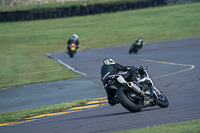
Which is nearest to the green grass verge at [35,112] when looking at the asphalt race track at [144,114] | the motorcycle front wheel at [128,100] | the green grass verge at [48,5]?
the asphalt race track at [144,114]

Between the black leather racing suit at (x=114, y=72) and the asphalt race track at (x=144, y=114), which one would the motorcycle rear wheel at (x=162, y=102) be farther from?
the black leather racing suit at (x=114, y=72)

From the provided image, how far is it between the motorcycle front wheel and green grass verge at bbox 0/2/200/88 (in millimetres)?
12761

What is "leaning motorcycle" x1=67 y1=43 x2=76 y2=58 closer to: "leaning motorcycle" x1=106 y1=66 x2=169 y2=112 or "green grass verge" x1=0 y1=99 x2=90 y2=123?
"green grass verge" x1=0 y1=99 x2=90 y2=123

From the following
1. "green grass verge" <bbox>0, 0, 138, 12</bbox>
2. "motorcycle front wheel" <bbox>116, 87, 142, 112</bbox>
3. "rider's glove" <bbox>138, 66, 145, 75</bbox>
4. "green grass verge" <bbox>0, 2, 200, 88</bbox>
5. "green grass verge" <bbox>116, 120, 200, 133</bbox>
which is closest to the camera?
"green grass verge" <bbox>116, 120, 200, 133</bbox>

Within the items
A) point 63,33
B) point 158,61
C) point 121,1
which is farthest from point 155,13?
point 158,61

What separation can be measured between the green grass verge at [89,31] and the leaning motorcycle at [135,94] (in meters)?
12.4

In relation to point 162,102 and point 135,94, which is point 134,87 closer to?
point 135,94

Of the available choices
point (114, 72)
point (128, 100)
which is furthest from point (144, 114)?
point (114, 72)

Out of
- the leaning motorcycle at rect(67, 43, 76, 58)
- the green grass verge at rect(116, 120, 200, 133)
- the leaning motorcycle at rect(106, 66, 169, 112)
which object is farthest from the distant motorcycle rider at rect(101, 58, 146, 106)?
the leaning motorcycle at rect(67, 43, 76, 58)

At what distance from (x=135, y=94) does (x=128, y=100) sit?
13.2 inches

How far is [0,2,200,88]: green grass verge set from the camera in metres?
27.7

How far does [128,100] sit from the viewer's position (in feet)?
26.9

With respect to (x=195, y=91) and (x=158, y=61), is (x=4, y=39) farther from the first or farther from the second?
(x=195, y=91)

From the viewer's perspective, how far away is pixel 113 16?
46.6 m
